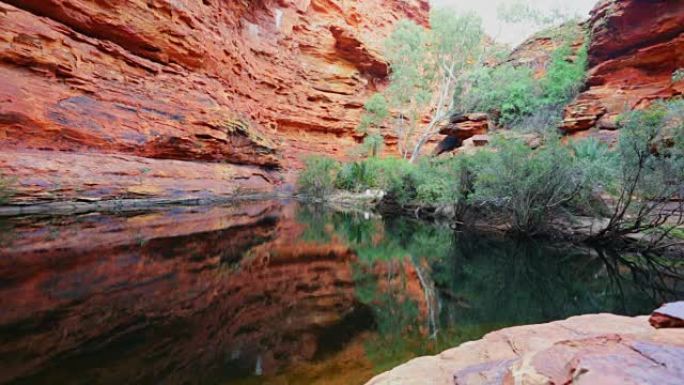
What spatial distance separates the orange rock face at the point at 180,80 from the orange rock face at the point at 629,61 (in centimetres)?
1679

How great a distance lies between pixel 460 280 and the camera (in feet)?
16.7

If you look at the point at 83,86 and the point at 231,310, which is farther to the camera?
the point at 83,86

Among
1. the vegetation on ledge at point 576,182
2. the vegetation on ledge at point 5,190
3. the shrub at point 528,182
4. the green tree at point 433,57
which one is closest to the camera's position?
the vegetation on ledge at point 576,182

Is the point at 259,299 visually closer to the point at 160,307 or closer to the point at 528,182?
the point at 160,307

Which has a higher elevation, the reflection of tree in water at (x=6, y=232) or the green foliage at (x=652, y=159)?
the green foliage at (x=652, y=159)

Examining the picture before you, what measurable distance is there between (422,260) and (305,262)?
87.1 inches

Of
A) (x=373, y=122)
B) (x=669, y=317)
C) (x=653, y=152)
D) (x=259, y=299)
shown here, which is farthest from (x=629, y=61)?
(x=259, y=299)

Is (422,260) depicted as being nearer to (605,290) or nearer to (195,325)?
(605,290)

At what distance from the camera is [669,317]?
5.20ft

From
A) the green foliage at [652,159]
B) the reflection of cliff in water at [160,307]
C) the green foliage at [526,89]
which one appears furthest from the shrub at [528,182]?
the green foliage at [526,89]

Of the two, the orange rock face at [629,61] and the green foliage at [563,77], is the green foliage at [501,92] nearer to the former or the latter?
the green foliage at [563,77]

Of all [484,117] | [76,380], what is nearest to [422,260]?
[76,380]

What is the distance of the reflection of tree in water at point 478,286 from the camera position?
329cm

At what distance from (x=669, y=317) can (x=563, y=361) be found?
879 mm
